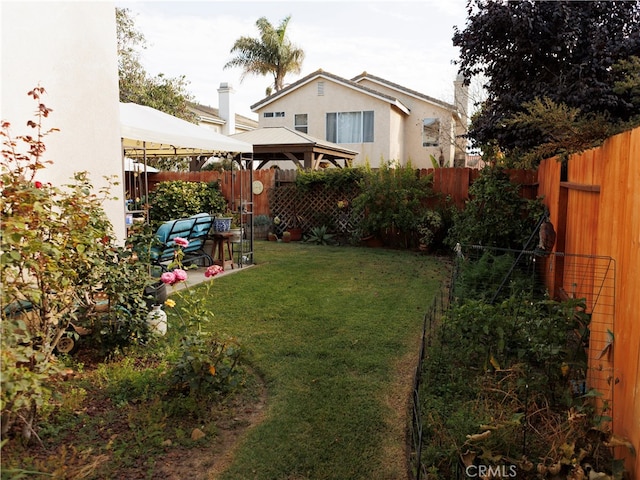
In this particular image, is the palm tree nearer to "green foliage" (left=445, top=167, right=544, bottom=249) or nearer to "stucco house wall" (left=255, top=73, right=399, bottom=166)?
"stucco house wall" (left=255, top=73, right=399, bottom=166)

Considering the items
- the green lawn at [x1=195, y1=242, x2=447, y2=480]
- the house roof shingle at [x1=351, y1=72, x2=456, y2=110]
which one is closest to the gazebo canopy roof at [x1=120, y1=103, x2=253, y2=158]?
the green lawn at [x1=195, y1=242, x2=447, y2=480]

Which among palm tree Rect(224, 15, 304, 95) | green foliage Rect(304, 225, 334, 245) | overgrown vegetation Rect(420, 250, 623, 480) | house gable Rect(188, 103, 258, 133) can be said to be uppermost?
palm tree Rect(224, 15, 304, 95)

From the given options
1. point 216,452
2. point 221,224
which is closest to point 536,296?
point 216,452

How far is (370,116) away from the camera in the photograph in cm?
2095

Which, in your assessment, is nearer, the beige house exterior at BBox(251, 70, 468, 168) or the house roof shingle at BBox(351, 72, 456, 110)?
the beige house exterior at BBox(251, 70, 468, 168)

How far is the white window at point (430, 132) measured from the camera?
22484mm

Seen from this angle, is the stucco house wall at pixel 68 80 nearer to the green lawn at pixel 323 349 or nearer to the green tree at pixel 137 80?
the green lawn at pixel 323 349

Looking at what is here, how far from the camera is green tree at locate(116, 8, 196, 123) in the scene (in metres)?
18.4

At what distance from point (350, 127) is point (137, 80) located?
8.92 meters

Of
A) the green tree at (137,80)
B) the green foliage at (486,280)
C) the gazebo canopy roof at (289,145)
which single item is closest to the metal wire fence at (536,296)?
the green foliage at (486,280)

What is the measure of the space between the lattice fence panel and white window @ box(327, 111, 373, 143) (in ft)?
28.1

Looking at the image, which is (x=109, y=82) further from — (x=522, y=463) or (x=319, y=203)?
(x=319, y=203)

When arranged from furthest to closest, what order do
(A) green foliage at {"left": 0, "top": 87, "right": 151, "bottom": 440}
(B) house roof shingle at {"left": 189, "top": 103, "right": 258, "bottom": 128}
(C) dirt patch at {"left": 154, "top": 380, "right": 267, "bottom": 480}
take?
(B) house roof shingle at {"left": 189, "top": 103, "right": 258, "bottom": 128}, (C) dirt patch at {"left": 154, "top": 380, "right": 267, "bottom": 480}, (A) green foliage at {"left": 0, "top": 87, "right": 151, "bottom": 440}

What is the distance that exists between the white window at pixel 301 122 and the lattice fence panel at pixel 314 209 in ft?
29.5
